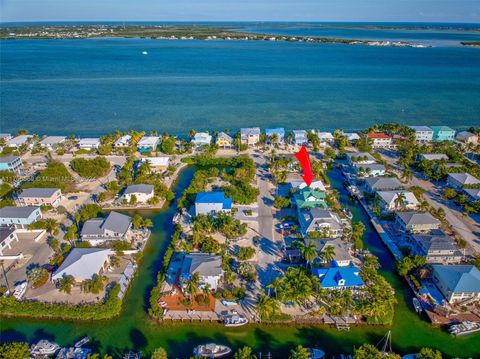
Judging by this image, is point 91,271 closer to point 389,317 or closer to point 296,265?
point 296,265

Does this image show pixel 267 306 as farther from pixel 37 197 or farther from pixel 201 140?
pixel 201 140

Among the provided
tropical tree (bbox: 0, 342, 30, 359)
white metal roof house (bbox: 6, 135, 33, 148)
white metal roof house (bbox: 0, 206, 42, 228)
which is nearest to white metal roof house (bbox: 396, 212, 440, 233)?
tropical tree (bbox: 0, 342, 30, 359)

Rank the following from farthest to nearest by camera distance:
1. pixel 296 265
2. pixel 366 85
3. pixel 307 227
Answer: pixel 366 85 → pixel 307 227 → pixel 296 265

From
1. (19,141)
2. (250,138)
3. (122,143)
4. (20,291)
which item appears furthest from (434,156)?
(19,141)

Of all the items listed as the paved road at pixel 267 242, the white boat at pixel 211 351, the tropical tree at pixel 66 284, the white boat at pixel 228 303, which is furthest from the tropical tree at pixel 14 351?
the paved road at pixel 267 242

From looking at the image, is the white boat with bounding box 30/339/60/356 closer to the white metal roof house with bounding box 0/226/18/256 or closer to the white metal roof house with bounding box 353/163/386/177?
A: the white metal roof house with bounding box 0/226/18/256

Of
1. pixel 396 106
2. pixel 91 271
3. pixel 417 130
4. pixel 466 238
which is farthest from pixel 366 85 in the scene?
pixel 91 271
